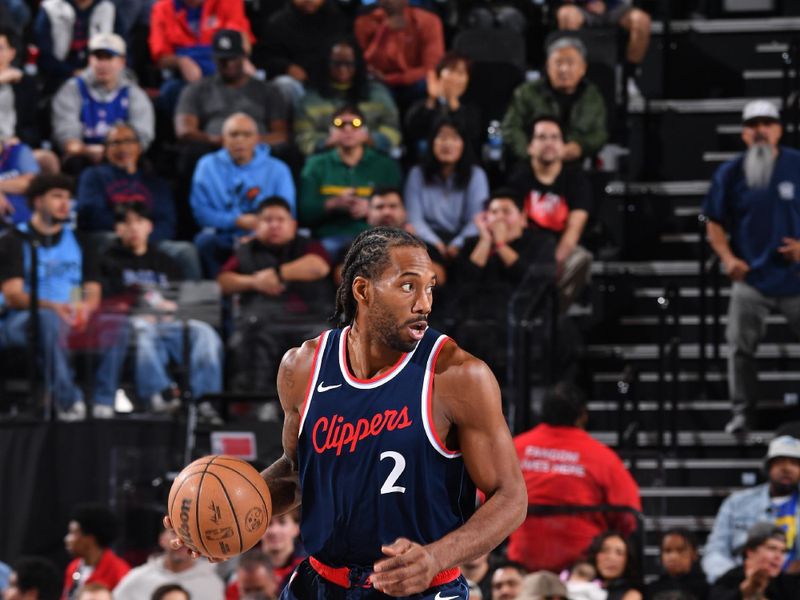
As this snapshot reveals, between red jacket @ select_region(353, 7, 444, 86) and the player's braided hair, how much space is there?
881 centimetres

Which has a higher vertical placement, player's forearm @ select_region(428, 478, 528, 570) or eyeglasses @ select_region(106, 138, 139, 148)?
eyeglasses @ select_region(106, 138, 139, 148)

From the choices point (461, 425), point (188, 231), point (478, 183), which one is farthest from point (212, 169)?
point (461, 425)

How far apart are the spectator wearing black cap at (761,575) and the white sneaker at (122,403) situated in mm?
3789

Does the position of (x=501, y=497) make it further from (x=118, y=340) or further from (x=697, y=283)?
(x=697, y=283)

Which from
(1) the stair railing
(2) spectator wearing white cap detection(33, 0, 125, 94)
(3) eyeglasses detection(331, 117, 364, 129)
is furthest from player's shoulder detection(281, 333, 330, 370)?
(2) spectator wearing white cap detection(33, 0, 125, 94)

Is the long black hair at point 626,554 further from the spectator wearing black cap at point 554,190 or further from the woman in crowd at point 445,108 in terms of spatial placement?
the woman in crowd at point 445,108

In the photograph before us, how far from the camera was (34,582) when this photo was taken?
9508mm

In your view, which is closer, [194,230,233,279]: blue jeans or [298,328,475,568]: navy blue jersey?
[298,328,475,568]: navy blue jersey

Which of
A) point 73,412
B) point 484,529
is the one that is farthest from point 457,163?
point 484,529

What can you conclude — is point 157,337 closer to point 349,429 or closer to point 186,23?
point 186,23

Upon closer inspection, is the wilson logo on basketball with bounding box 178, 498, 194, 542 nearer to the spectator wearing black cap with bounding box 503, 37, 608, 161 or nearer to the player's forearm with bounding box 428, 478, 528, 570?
the player's forearm with bounding box 428, 478, 528, 570

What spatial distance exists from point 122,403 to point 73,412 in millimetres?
315

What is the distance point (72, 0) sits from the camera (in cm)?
1464

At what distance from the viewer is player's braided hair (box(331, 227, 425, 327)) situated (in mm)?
5250
